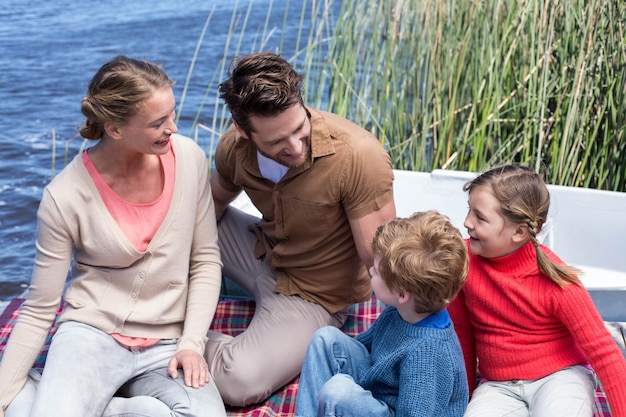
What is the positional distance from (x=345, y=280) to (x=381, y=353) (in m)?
0.47

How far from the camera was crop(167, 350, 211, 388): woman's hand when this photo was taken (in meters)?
1.95

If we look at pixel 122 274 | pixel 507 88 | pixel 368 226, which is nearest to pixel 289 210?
pixel 368 226

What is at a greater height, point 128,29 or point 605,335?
point 605,335

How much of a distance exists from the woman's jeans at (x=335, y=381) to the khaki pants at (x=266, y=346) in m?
0.28

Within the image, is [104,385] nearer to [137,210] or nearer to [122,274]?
[122,274]

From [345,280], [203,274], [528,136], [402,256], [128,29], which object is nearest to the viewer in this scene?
[402,256]

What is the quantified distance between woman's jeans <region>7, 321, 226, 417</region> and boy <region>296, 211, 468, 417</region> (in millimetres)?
274

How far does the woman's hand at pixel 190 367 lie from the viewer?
1.95 metres

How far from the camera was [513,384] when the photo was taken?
1.90 metres

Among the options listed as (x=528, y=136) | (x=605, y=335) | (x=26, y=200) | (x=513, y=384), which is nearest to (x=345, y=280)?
(x=513, y=384)

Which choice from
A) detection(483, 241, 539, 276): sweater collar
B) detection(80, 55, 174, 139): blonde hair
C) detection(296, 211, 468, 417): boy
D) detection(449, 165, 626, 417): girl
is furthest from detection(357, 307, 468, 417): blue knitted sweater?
detection(80, 55, 174, 139): blonde hair

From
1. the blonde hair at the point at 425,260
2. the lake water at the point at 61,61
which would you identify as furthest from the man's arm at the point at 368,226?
the lake water at the point at 61,61

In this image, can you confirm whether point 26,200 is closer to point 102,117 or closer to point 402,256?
point 102,117

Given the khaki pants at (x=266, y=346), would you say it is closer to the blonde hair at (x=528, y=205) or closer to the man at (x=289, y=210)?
the man at (x=289, y=210)
